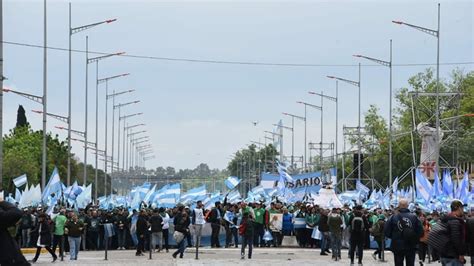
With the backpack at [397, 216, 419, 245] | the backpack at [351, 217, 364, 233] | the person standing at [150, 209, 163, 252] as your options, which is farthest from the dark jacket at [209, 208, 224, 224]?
the backpack at [397, 216, 419, 245]

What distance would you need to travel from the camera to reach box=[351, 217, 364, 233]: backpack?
93.5 ft

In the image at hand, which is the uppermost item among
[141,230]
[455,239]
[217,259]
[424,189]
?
[424,189]

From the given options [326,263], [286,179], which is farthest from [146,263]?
[286,179]

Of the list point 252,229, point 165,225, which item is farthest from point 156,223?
point 252,229

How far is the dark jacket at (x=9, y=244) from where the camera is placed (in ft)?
46.8

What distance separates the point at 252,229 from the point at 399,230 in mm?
12262

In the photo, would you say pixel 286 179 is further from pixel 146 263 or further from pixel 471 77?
pixel 471 77

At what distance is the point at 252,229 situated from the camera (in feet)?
105

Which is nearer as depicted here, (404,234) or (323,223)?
(404,234)

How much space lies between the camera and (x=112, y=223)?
3972 centimetres

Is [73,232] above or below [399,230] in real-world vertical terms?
below

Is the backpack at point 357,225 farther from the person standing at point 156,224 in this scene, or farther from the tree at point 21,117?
the tree at point 21,117

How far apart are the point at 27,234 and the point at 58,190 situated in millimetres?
5915

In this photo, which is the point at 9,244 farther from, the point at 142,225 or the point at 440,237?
the point at 142,225
